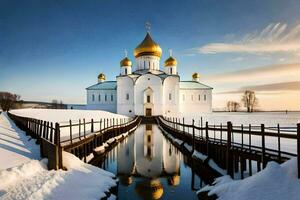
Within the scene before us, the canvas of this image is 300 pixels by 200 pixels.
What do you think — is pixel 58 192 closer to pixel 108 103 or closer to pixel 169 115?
→ pixel 169 115

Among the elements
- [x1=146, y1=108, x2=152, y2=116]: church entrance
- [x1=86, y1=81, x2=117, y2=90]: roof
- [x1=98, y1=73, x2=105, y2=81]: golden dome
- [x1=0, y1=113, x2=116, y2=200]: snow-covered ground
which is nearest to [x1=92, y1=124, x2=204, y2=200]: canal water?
[x1=0, y1=113, x2=116, y2=200]: snow-covered ground

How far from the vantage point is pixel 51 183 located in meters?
5.72

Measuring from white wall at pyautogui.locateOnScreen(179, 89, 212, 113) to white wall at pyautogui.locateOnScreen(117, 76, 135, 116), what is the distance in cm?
1272

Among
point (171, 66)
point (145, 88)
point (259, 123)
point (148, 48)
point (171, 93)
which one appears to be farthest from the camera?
point (171, 66)

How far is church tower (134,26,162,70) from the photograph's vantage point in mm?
51531

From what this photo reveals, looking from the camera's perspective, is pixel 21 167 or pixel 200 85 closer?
pixel 21 167

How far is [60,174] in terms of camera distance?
6.49 meters

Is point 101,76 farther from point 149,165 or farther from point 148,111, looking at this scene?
point 149,165

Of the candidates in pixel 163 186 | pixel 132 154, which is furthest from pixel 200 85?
pixel 163 186

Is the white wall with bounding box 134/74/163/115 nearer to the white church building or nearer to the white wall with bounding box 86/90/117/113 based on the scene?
the white church building

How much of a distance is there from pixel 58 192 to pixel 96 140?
768 cm

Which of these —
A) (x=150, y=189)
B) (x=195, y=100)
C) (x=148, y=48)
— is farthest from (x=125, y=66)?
(x=150, y=189)

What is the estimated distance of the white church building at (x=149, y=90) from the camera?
1909 inches

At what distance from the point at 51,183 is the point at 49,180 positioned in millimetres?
150
